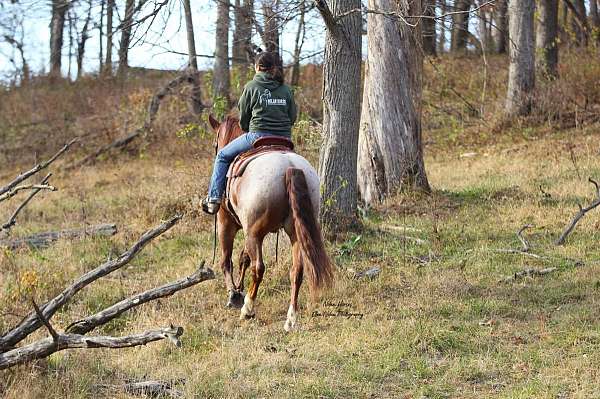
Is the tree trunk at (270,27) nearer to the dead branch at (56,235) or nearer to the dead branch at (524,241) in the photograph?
the dead branch at (56,235)

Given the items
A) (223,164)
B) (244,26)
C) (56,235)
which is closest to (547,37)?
(244,26)

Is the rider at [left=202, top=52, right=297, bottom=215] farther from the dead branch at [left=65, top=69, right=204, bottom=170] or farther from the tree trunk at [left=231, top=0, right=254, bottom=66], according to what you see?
the dead branch at [left=65, top=69, right=204, bottom=170]

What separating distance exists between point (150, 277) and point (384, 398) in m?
4.93

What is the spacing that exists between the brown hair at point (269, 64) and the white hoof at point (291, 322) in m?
2.46

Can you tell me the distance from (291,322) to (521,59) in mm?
13467

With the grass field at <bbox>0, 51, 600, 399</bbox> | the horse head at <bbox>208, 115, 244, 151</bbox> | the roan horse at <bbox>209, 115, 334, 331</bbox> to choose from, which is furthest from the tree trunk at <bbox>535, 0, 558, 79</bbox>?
the roan horse at <bbox>209, 115, 334, 331</bbox>

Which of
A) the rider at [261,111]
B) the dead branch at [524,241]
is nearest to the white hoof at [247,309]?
the rider at [261,111]

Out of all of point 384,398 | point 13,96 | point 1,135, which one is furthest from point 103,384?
point 13,96

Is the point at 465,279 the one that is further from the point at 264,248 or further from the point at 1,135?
the point at 1,135

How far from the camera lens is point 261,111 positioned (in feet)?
27.9

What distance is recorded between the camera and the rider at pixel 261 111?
848 centimetres

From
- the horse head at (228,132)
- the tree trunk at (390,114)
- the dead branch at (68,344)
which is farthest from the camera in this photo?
the tree trunk at (390,114)

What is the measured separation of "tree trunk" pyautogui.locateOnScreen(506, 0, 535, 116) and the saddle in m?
11.7

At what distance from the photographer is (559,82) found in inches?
779
